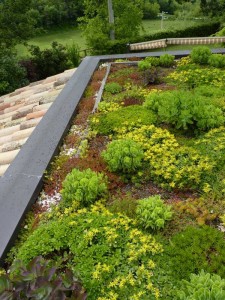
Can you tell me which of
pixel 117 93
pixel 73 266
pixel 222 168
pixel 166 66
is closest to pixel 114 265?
pixel 73 266

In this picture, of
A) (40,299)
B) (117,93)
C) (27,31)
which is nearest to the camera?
(40,299)

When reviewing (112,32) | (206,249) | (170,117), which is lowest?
(112,32)

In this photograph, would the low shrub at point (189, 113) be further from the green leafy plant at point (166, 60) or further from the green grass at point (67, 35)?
the green grass at point (67, 35)

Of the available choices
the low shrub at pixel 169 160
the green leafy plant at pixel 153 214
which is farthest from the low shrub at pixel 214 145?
the green leafy plant at pixel 153 214

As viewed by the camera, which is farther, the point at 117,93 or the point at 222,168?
the point at 117,93

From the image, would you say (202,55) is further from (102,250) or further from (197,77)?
(102,250)

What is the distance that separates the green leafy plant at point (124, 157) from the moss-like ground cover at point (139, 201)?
0.6 inches

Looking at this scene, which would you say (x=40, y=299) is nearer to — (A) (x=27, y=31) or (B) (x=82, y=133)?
(B) (x=82, y=133)

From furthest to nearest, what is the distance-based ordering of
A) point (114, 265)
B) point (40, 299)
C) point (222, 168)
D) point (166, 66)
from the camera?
point (166, 66)
point (222, 168)
point (114, 265)
point (40, 299)

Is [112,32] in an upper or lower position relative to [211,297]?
lower

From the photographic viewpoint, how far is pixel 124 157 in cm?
493

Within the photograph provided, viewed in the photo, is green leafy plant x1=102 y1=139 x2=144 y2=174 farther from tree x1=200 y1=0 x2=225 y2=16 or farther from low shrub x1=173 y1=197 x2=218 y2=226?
tree x1=200 y1=0 x2=225 y2=16

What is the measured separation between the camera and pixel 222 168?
506cm

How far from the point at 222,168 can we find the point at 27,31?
1320 centimetres
